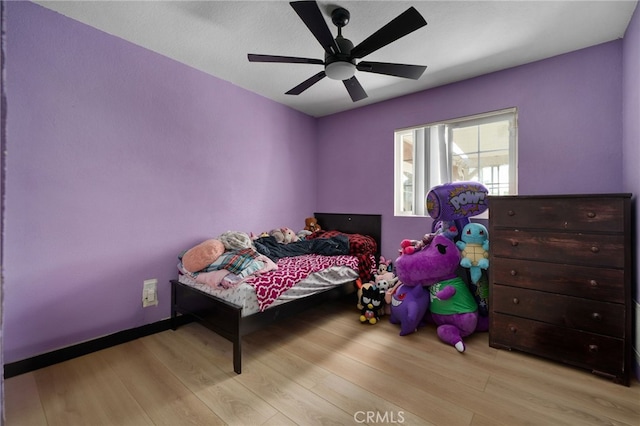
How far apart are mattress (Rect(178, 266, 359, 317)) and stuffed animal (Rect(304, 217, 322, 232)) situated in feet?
3.45

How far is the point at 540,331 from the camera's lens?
180 centimetres

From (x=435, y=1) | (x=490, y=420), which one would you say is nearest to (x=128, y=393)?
(x=490, y=420)

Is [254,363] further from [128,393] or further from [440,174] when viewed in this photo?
[440,174]

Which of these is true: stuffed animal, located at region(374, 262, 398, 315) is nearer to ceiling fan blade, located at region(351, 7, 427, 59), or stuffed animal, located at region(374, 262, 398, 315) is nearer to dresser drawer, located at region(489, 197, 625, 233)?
dresser drawer, located at region(489, 197, 625, 233)

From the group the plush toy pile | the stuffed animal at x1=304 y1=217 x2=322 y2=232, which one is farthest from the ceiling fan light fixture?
the stuffed animal at x1=304 y1=217 x2=322 y2=232

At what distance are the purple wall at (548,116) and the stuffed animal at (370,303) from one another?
0.74 metres

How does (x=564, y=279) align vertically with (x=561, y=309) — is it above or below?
above

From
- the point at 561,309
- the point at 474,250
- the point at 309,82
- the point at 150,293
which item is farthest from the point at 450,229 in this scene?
the point at 150,293

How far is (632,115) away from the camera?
5.68 feet

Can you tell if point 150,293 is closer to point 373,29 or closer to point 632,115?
point 373,29

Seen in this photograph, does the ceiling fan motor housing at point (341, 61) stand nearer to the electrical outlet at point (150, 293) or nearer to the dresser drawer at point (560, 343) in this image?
the dresser drawer at point (560, 343)

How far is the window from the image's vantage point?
2.52 metres

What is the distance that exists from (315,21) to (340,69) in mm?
366

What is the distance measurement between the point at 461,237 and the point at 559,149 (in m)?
1.07
